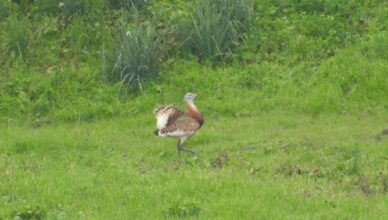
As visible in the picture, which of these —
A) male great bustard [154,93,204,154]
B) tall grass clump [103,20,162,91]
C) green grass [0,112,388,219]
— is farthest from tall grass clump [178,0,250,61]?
male great bustard [154,93,204,154]

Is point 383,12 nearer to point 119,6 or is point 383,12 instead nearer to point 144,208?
point 119,6

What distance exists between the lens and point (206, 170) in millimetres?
9656

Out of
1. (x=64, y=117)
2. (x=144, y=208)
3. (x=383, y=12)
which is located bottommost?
(x=64, y=117)

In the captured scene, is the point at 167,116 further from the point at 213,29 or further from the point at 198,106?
the point at 213,29

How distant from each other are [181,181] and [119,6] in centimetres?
882

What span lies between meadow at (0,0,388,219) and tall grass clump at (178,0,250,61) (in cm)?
3

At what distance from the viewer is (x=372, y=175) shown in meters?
9.29

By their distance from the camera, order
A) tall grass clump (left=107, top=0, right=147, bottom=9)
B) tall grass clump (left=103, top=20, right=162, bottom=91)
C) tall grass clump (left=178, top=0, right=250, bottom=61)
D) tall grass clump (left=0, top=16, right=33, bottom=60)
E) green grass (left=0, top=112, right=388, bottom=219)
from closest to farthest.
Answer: green grass (left=0, top=112, right=388, bottom=219)
tall grass clump (left=103, top=20, right=162, bottom=91)
tall grass clump (left=178, top=0, right=250, bottom=61)
tall grass clump (left=0, top=16, right=33, bottom=60)
tall grass clump (left=107, top=0, right=147, bottom=9)

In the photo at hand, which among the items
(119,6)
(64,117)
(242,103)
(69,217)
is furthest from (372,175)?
(119,6)

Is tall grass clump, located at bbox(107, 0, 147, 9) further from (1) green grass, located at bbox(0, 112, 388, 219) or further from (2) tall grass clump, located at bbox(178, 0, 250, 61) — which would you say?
(1) green grass, located at bbox(0, 112, 388, 219)

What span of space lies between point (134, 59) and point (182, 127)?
13.0 ft

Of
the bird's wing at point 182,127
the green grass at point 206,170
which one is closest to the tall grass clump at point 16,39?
the green grass at point 206,170

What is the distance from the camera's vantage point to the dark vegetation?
46.9ft

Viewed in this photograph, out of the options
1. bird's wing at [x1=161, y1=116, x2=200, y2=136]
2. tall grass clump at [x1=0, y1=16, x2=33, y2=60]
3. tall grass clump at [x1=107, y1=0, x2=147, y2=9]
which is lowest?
tall grass clump at [x1=0, y1=16, x2=33, y2=60]
